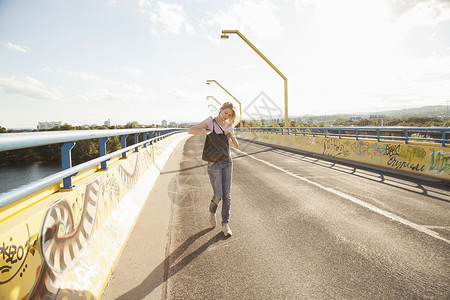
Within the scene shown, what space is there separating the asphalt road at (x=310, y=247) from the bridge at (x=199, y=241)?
0.06ft

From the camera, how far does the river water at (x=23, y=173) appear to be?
3822 cm

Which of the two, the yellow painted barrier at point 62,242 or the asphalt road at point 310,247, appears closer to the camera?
the yellow painted barrier at point 62,242

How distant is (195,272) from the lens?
3.01 m

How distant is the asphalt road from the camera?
270 cm

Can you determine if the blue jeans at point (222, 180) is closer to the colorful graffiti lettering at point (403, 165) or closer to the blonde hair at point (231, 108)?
the blonde hair at point (231, 108)

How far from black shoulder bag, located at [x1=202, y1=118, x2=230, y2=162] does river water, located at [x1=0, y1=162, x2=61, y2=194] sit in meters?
40.5

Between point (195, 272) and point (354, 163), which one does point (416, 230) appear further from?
point (354, 163)

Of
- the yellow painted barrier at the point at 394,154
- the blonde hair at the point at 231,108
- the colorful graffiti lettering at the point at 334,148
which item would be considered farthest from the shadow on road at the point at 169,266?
the colorful graffiti lettering at the point at 334,148

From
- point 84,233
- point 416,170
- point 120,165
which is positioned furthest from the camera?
point 416,170

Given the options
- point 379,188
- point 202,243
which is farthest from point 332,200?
point 202,243

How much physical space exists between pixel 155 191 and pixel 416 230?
17.9 ft

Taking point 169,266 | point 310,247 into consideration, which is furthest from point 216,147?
point 310,247

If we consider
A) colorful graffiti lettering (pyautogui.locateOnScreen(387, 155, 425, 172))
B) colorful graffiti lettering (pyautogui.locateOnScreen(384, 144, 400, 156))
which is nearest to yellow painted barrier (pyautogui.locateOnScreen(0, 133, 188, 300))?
colorful graffiti lettering (pyautogui.locateOnScreen(387, 155, 425, 172))

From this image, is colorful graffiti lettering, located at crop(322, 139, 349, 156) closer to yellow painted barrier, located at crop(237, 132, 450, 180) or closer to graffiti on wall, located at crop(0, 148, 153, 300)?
yellow painted barrier, located at crop(237, 132, 450, 180)
